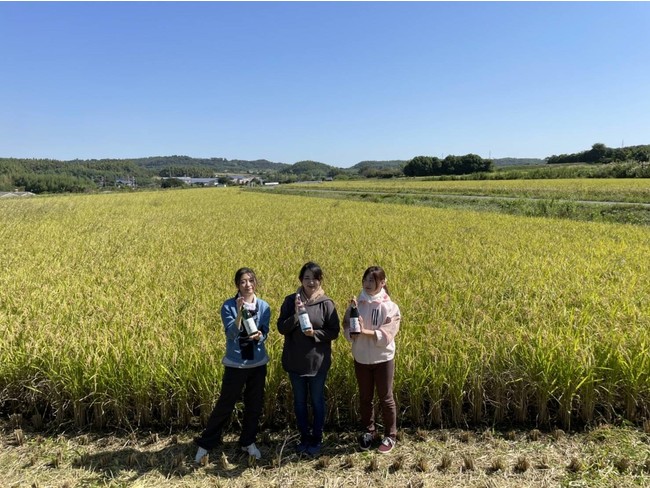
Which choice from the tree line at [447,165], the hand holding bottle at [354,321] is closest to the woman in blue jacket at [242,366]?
the hand holding bottle at [354,321]

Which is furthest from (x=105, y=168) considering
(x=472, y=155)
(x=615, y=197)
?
(x=615, y=197)

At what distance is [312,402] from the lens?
9.12ft

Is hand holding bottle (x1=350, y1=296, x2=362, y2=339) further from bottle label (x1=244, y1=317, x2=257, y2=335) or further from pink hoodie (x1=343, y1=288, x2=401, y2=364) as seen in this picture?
bottle label (x1=244, y1=317, x2=257, y2=335)

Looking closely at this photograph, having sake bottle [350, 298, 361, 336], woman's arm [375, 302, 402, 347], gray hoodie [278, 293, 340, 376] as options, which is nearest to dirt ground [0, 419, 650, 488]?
gray hoodie [278, 293, 340, 376]

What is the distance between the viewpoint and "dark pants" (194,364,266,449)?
8.94 feet

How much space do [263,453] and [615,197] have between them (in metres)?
24.4

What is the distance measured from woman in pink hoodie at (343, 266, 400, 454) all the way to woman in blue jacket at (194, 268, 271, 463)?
2.09 ft

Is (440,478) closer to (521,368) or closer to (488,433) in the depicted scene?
(488,433)

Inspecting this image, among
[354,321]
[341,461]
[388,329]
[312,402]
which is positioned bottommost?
[341,461]

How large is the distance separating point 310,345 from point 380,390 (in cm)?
60

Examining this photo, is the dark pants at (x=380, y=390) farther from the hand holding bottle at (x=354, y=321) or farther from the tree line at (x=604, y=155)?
the tree line at (x=604, y=155)

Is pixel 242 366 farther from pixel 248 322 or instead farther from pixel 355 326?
pixel 355 326

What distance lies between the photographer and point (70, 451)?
9.34 ft

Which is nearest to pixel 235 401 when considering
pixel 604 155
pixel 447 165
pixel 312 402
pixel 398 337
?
pixel 312 402
